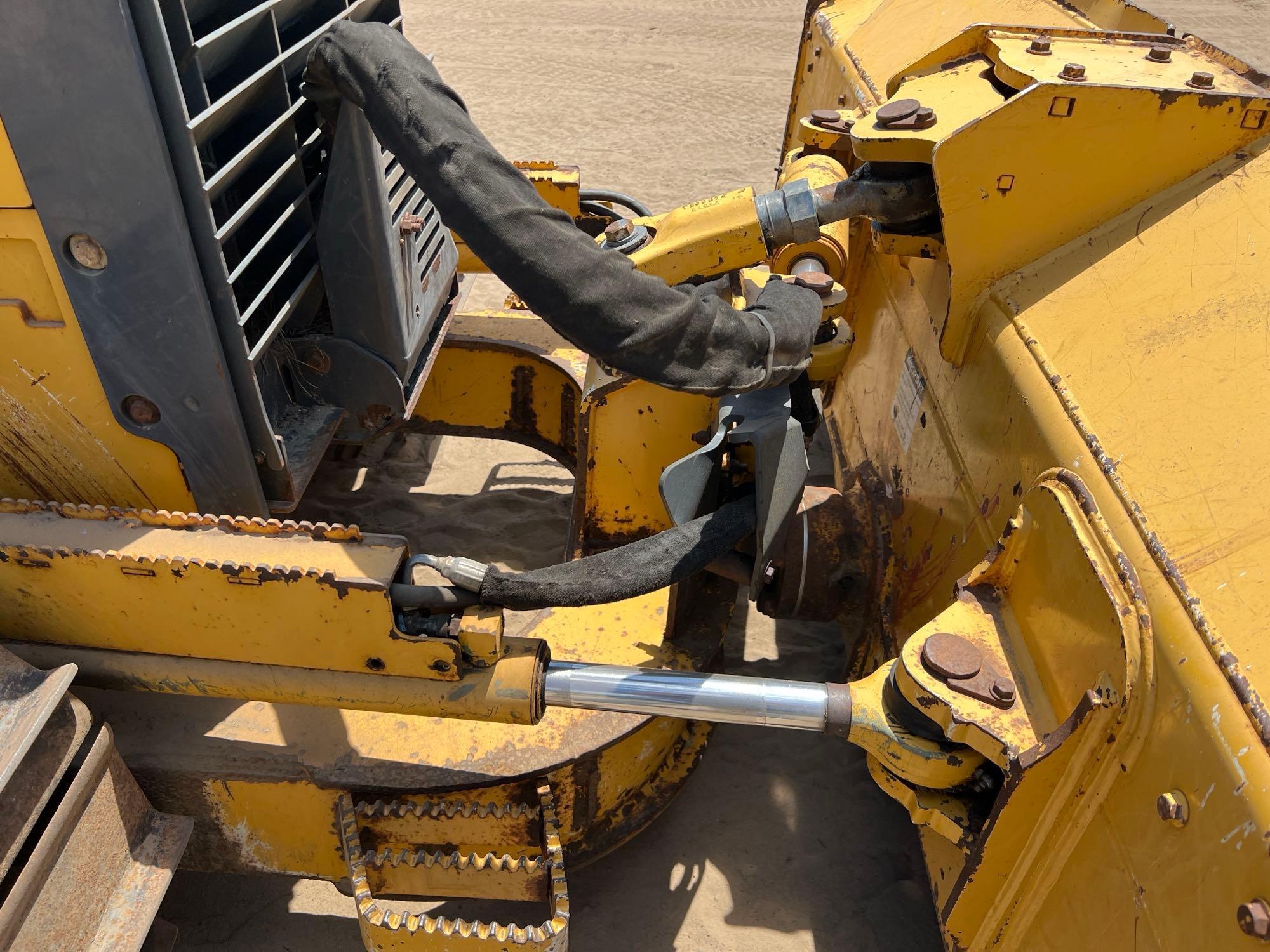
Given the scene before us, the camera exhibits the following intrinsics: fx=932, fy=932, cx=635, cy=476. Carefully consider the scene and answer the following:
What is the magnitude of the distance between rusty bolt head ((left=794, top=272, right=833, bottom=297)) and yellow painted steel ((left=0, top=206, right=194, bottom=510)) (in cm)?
141

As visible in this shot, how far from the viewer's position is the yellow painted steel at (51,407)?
1.63 meters

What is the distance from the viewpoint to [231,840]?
1.99m

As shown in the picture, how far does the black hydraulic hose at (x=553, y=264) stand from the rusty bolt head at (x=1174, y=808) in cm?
84

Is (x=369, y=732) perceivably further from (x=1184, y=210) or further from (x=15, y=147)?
(x=1184, y=210)

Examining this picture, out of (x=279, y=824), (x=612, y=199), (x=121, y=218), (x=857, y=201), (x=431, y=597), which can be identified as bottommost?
(x=279, y=824)

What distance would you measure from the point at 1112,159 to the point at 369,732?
6.10ft

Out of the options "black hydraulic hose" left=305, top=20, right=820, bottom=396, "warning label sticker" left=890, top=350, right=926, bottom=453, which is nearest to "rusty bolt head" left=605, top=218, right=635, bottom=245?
"black hydraulic hose" left=305, top=20, right=820, bottom=396

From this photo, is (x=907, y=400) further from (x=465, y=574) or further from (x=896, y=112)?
(x=465, y=574)

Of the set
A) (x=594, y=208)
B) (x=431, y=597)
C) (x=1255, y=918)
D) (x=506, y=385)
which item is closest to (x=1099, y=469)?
(x=1255, y=918)

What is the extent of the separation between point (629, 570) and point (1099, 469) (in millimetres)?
815

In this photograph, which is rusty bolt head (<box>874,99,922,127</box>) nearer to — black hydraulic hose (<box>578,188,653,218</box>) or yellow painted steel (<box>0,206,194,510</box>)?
yellow painted steel (<box>0,206,194,510</box>)

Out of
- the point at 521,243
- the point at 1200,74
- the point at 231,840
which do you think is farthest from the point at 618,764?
the point at 1200,74

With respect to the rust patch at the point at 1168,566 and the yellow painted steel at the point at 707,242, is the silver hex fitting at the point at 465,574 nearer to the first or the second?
the yellow painted steel at the point at 707,242

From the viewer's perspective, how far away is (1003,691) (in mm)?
1467
